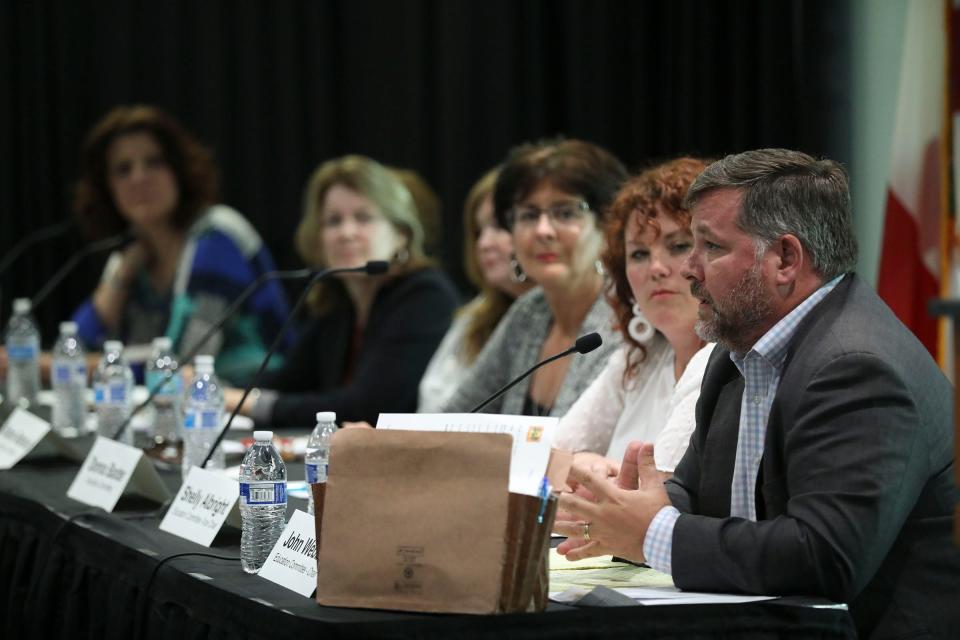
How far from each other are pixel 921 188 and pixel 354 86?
2.88 metres

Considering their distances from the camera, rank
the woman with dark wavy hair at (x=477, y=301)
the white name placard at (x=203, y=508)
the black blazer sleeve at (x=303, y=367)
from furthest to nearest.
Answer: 1. the black blazer sleeve at (x=303, y=367)
2. the woman with dark wavy hair at (x=477, y=301)
3. the white name placard at (x=203, y=508)

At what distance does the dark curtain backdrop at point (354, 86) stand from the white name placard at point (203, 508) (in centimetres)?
243

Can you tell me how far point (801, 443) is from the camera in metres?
1.86

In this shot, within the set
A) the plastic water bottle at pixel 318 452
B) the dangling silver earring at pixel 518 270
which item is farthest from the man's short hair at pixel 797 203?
the dangling silver earring at pixel 518 270

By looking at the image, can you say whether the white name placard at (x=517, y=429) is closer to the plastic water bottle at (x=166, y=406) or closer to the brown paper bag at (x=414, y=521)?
the brown paper bag at (x=414, y=521)

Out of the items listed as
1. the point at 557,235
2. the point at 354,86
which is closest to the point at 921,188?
the point at 557,235

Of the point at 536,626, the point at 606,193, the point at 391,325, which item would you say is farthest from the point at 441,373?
the point at 536,626

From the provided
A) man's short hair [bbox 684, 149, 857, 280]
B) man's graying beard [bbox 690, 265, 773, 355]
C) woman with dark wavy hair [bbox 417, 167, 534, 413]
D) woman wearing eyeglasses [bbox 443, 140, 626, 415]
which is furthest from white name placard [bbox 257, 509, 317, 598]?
woman with dark wavy hair [bbox 417, 167, 534, 413]

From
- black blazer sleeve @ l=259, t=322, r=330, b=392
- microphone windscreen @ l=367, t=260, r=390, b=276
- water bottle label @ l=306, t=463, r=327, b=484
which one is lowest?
black blazer sleeve @ l=259, t=322, r=330, b=392

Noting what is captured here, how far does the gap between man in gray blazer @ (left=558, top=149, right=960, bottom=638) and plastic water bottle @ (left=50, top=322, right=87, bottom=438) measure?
201 cm

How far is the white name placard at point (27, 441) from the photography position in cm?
326

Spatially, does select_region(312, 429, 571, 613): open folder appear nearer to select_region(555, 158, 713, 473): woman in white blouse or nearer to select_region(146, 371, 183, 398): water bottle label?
select_region(555, 158, 713, 473): woman in white blouse

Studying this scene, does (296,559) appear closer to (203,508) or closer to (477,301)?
(203,508)

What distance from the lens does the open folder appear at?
1.75 meters
